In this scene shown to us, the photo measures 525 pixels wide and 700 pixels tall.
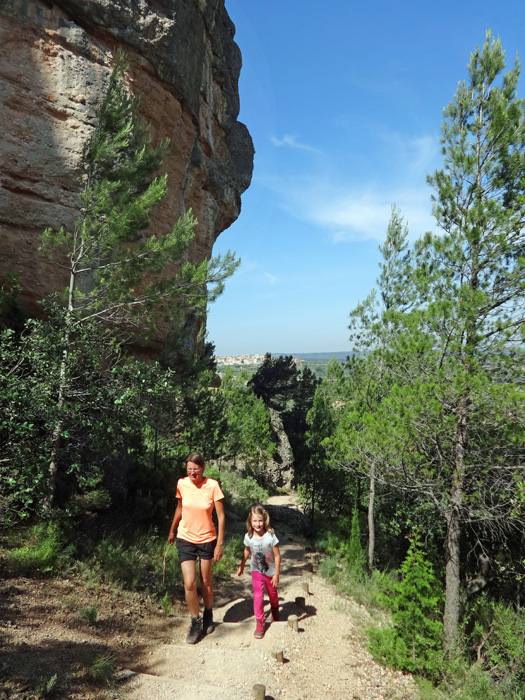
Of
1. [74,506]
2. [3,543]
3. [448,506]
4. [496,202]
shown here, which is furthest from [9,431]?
[496,202]

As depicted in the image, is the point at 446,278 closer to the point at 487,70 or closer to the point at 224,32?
the point at 487,70

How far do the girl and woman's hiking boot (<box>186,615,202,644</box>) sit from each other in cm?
67

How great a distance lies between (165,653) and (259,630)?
1.18 metres

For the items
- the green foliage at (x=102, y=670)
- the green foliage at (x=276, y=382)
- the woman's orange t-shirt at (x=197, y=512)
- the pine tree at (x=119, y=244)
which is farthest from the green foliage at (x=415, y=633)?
the green foliage at (x=276, y=382)

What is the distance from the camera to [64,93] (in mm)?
8078

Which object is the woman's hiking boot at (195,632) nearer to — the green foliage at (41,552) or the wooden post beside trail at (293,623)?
the wooden post beside trail at (293,623)

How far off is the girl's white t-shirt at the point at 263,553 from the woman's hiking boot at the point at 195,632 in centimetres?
84

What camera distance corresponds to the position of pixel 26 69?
7836 mm

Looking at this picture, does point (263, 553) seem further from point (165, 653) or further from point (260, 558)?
point (165, 653)

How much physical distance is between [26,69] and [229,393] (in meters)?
12.3

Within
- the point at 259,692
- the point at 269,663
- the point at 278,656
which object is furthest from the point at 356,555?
the point at 259,692

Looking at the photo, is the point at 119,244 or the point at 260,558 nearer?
the point at 260,558

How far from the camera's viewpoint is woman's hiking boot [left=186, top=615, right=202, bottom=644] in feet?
14.6

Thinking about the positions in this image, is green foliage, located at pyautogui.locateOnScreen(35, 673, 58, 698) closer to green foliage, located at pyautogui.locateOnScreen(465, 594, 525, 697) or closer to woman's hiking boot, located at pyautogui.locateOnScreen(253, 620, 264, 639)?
woman's hiking boot, located at pyautogui.locateOnScreen(253, 620, 264, 639)
